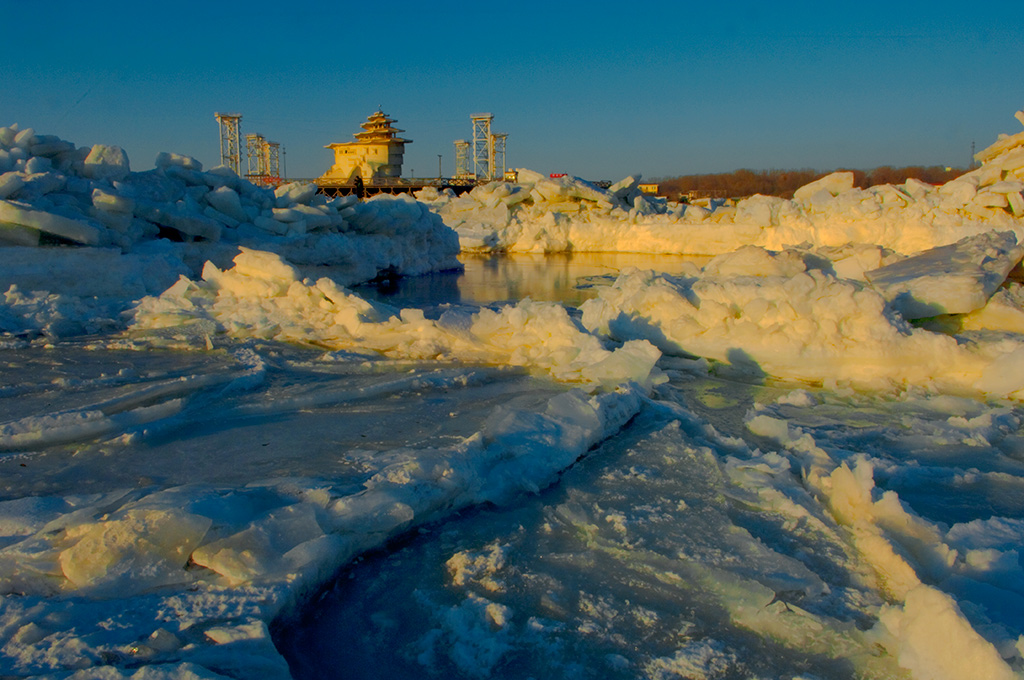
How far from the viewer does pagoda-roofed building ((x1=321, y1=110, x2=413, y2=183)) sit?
95.0 feet

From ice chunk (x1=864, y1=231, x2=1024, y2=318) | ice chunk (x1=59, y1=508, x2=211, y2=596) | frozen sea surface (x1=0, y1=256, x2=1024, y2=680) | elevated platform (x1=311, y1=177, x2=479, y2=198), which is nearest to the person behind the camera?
frozen sea surface (x1=0, y1=256, x2=1024, y2=680)

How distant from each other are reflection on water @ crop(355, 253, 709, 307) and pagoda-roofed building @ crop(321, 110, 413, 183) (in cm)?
1266

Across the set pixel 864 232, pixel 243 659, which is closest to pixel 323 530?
pixel 243 659

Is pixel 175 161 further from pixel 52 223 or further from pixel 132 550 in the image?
pixel 132 550

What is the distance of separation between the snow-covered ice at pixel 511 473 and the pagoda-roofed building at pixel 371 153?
22354 millimetres

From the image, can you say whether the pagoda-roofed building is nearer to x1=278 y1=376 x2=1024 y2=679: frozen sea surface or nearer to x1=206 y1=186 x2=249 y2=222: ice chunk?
x1=206 y1=186 x2=249 y2=222: ice chunk

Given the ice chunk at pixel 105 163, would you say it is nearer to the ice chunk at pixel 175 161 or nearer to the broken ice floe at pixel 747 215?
the ice chunk at pixel 175 161

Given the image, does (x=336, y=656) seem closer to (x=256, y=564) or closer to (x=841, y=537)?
(x=256, y=564)

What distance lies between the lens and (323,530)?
2.21m

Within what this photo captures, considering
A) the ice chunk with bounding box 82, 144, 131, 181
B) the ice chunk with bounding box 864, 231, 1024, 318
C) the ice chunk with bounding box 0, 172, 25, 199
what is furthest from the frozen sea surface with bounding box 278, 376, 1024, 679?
the ice chunk with bounding box 82, 144, 131, 181

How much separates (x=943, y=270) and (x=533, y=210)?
51.7 ft

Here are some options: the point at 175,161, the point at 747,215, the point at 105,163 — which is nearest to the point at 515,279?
the point at 175,161

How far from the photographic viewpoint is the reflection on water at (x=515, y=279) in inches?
386

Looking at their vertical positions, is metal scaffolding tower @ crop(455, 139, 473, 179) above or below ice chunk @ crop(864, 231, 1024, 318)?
above
